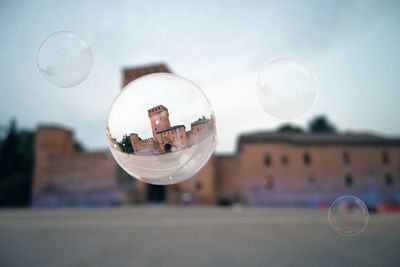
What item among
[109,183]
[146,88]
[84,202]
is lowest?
[84,202]

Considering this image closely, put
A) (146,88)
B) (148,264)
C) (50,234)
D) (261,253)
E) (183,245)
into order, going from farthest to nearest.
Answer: (50,234) < (183,245) < (261,253) < (148,264) < (146,88)

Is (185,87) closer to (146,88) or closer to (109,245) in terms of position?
(146,88)

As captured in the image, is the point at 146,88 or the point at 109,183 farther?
the point at 109,183

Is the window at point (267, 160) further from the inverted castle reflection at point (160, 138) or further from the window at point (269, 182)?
the inverted castle reflection at point (160, 138)

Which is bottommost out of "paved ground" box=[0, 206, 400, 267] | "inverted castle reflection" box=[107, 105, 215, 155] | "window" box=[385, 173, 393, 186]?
"window" box=[385, 173, 393, 186]

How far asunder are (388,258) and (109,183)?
91.1ft

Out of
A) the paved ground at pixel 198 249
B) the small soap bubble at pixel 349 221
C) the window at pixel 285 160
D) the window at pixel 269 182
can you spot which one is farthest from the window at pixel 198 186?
the small soap bubble at pixel 349 221

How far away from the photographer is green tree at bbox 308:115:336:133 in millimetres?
49188

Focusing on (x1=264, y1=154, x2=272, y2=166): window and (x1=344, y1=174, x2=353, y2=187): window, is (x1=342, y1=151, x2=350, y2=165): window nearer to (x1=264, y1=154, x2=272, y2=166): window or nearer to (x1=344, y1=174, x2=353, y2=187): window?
(x1=344, y1=174, x2=353, y2=187): window

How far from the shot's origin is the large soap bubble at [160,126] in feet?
5.93

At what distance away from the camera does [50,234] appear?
9.66 meters

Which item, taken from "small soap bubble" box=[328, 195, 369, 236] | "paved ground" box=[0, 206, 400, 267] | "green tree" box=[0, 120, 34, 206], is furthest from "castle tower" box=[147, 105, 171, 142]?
"green tree" box=[0, 120, 34, 206]

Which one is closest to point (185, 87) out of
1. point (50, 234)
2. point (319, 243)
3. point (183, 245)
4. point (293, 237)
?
point (183, 245)

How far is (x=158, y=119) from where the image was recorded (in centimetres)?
181
